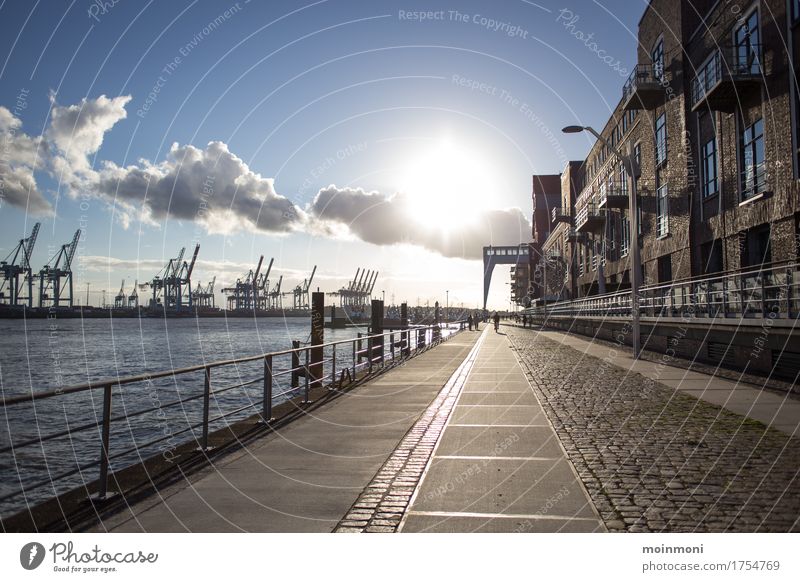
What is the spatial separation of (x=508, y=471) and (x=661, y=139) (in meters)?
28.8

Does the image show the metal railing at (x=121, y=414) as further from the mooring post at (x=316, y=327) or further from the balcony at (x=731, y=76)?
the balcony at (x=731, y=76)

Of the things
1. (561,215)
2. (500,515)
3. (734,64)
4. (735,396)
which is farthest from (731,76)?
(561,215)

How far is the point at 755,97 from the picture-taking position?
19531mm

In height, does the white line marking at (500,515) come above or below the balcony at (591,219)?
below

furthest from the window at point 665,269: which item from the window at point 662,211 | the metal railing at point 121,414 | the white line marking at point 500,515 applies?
the white line marking at point 500,515

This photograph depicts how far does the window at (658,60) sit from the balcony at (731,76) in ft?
24.2

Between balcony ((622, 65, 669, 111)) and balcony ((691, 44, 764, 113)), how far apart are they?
693 centimetres

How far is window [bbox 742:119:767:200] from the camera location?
19.1m

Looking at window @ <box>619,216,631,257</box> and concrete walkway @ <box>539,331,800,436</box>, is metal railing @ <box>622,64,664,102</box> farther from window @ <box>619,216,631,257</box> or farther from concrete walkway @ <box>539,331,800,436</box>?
concrete walkway @ <box>539,331,800,436</box>

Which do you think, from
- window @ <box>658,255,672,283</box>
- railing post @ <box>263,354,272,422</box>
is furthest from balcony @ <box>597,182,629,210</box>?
railing post @ <box>263,354,272,422</box>

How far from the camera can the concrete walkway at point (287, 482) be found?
4594 mm

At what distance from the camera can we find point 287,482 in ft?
18.6
